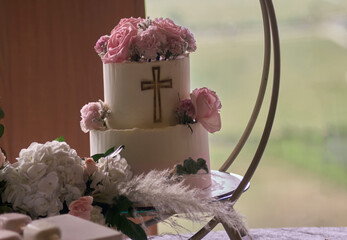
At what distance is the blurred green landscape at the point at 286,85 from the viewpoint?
3.70 metres

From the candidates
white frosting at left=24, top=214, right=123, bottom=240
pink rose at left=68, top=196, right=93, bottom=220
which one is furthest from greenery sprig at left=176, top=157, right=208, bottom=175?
white frosting at left=24, top=214, right=123, bottom=240

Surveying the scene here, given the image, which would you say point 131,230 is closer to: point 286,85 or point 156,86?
point 156,86

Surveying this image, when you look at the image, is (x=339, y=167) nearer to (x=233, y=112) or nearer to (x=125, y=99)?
(x=233, y=112)

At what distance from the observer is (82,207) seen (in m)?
1.15

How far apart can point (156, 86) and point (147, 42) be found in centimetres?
12

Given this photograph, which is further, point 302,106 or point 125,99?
point 302,106

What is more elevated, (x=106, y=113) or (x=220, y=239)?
(x=106, y=113)

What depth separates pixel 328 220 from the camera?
3.52 m

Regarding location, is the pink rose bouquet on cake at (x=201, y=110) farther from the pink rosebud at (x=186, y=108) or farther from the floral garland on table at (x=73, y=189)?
the floral garland on table at (x=73, y=189)

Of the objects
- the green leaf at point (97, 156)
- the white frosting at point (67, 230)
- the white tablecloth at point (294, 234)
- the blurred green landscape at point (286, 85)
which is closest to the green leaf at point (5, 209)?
the green leaf at point (97, 156)

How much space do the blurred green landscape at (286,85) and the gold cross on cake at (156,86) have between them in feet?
7.06

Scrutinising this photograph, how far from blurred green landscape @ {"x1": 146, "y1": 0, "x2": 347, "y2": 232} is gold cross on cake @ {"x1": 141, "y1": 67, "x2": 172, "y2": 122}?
2.15m

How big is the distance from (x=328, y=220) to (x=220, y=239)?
4.27 feet

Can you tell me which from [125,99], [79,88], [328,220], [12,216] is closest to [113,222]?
[125,99]
